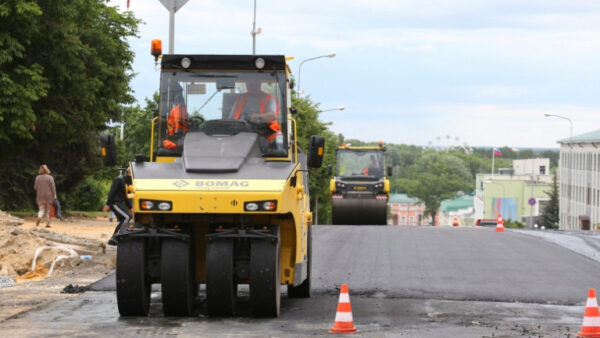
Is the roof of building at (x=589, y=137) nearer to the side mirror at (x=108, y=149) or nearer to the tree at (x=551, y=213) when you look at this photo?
the tree at (x=551, y=213)

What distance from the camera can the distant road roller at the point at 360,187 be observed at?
3706 cm

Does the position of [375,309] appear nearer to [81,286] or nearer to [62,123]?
[81,286]

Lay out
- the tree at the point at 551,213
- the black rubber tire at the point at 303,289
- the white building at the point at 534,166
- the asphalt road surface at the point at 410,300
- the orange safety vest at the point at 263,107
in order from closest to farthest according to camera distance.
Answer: the asphalt road surface at the point at 410,300 → the orange safety vest at the point at 263,107 → the black rubber tire at the point at 303,289 → the tree at the point at 551,213 → the white building at the point at 534,166

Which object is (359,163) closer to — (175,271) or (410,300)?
(410,300)

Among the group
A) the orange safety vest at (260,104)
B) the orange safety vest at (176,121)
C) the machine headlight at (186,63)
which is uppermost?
the machine headlight at (186,63)

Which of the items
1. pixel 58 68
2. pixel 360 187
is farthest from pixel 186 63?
pixel 360 187

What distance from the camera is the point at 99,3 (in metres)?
39.7

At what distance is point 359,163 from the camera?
37938mm

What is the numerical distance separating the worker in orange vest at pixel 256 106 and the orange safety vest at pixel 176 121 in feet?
2.03

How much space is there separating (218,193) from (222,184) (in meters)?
0.22

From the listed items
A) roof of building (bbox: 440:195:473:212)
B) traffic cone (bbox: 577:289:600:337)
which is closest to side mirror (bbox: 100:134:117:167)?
traffic cone (bbox: 577:289:600:337)

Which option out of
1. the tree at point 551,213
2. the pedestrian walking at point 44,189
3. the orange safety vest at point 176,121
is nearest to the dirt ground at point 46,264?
the orange safety vest at point 176,121

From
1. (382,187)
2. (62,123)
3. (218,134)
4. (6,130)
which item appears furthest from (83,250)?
(382,187)

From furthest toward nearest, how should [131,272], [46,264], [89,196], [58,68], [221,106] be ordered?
1. [89,196]
2. [58,68]
3. [46,264]
4. [221,106]
5. [131,272]
